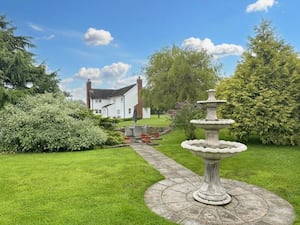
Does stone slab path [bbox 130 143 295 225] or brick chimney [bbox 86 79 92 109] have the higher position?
brick chimney [bbox 86 79 92 109]

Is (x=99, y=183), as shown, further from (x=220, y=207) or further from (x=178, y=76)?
(x=178, y=76)

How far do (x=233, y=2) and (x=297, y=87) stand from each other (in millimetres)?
5113

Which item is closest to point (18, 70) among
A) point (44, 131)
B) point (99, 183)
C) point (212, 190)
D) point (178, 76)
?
point (44, 131)

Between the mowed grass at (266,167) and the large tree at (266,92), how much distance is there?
908mm

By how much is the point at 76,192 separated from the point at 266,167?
5979mm

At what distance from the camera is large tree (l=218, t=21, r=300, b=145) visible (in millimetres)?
10656

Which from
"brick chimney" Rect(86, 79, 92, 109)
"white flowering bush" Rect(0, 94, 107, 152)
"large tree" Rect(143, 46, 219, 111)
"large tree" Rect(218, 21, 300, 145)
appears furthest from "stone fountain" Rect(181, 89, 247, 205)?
"brick chimney" Rect(86, 79, 92, 109)

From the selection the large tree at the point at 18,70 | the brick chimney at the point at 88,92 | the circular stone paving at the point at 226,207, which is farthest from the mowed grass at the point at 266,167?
the brick chimney at the point at 88,92

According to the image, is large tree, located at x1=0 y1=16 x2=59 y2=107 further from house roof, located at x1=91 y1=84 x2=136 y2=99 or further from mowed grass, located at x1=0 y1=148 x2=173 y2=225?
house roof, located at x1=91 y1=84 x2=136 y2=99

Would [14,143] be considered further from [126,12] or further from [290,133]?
[290,133]

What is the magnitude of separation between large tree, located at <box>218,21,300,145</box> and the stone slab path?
5.65m

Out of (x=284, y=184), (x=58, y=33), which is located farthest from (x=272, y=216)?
(x=58, y=33)

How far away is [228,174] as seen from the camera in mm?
6812

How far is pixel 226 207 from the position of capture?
452 cm
